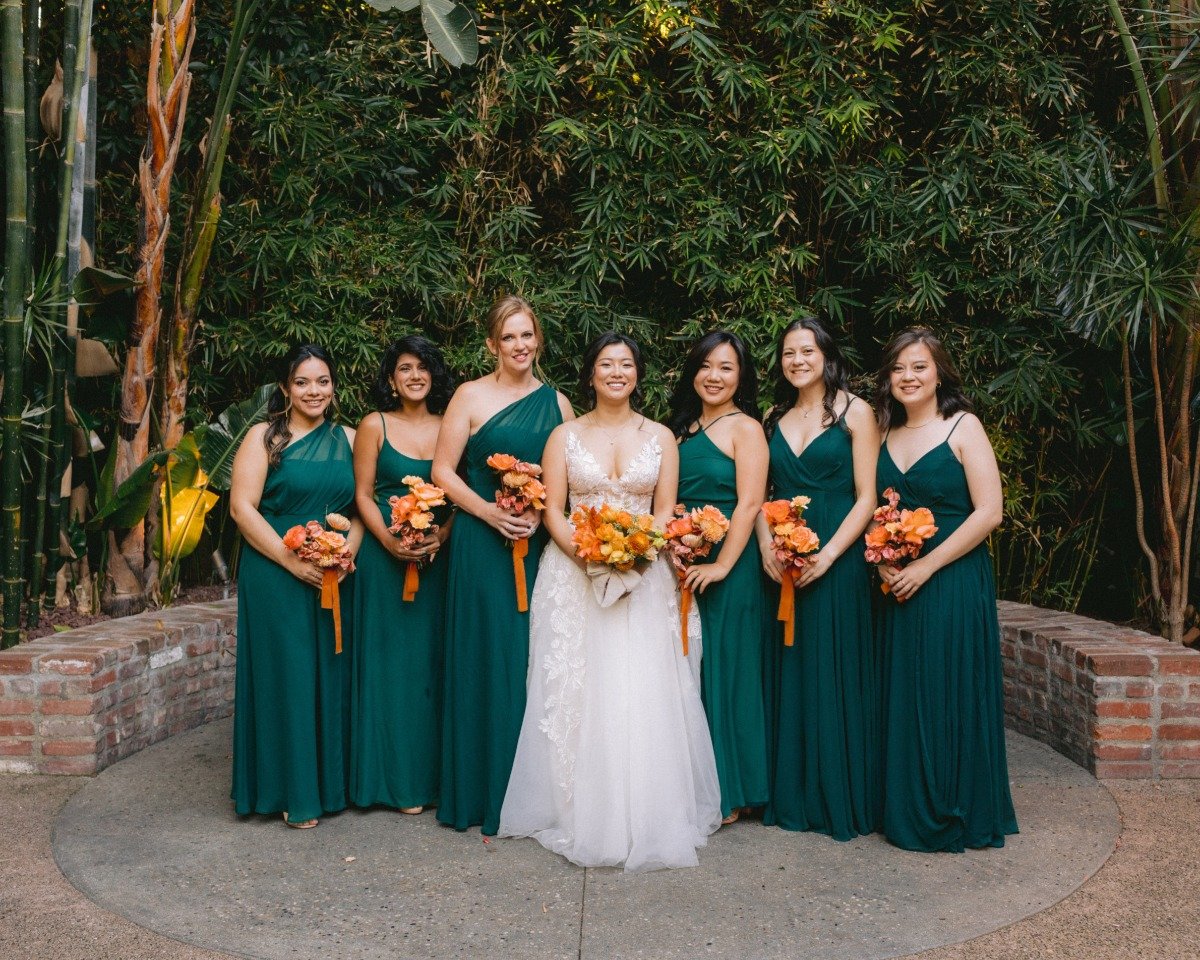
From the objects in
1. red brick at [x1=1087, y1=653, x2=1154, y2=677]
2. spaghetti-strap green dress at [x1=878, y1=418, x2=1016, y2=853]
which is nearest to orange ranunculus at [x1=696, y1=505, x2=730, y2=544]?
spaghetti-strap green dress at [x1=878, y1=418, x2=1016, y2=853]

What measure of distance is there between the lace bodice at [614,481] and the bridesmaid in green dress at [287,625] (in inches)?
39.5

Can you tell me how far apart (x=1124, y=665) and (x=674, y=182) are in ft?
11.6

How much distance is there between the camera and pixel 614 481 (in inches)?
163

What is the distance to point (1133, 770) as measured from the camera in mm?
4660

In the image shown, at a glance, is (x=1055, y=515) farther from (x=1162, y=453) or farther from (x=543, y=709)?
(x=543, y=709)

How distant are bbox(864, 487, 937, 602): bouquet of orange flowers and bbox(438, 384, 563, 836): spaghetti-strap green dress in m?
1.37

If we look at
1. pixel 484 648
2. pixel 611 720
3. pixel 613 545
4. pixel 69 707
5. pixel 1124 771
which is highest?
pixel 613 545

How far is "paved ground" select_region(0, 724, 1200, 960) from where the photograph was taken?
3.23 metres

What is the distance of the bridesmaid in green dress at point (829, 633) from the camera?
4160 mm

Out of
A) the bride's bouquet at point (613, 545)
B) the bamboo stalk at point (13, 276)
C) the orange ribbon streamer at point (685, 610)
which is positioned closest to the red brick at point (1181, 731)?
the orange ribbon streamer at point (685, 610)

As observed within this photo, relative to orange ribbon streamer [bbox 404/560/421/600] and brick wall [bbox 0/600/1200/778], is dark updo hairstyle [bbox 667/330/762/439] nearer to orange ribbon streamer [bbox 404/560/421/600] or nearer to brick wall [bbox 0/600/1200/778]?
orange ribbon streamer [bbox 404/560/421/600]

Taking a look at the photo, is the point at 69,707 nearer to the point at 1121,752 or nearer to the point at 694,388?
the point at 694,388

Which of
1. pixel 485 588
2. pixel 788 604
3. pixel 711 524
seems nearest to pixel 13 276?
pixel 485 588

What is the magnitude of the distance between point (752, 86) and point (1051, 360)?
93.3 inches
